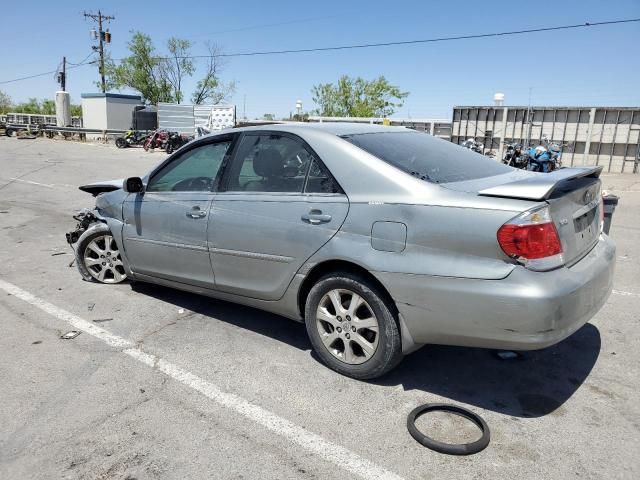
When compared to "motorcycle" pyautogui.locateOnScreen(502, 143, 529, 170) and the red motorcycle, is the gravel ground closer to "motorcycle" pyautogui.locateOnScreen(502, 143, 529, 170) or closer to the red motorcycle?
"motorcycle" pyautogui.locateOnScreen(502, 143, 529, 170)

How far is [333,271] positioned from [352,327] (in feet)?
1.25

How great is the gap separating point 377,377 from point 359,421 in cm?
45

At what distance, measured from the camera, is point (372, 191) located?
10.3 ft

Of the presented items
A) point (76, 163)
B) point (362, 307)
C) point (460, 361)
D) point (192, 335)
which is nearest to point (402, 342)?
point (362, 307)

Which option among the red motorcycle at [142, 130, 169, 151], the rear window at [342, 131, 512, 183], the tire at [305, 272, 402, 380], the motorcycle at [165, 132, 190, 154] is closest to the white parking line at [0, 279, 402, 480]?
the tire at [305, 272, 402, 380]

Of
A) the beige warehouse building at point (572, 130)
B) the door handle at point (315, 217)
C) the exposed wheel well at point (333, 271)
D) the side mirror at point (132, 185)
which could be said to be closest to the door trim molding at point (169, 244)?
the side mirror at point (132, 185)

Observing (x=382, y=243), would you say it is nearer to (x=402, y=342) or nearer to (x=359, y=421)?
(x=402, y=342)

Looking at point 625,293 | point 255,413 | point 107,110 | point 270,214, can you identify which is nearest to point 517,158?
point 625,293

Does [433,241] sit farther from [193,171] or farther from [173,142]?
[173,142]

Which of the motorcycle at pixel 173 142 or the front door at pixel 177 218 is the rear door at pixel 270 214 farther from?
the motorcycle at pixel 173 142

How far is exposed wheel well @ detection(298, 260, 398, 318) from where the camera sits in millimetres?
3131

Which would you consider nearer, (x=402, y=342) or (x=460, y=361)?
(x=402, y=342)

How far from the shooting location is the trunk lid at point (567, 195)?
2807 mm

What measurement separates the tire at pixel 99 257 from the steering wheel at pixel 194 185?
1261 mm
